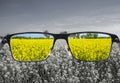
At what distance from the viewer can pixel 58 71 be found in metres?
3.93

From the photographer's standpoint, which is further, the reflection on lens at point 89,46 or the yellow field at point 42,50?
the yellow field at point 42,50

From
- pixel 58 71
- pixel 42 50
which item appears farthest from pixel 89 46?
pixel 42 50

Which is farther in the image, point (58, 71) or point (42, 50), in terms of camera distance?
point (58, 71)

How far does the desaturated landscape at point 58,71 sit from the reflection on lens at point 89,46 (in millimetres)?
125

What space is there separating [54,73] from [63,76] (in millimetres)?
101

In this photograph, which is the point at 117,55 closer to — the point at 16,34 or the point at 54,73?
the point at 54,73

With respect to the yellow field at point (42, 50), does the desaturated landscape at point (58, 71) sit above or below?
below

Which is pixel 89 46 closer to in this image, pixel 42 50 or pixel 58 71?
pixel 58 71

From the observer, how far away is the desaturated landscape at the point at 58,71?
12.4ft

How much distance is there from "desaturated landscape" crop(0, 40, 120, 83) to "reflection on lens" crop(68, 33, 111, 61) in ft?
0.41

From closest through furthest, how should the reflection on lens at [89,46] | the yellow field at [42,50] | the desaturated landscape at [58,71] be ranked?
1. the reflection on lens at [89,46]
2. the yellow field at [42,50]
3. the desaturated landscape at [58,71]

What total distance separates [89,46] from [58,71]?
47 centimetres

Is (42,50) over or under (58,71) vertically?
over

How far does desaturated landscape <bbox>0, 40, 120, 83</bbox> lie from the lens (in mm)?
3779
